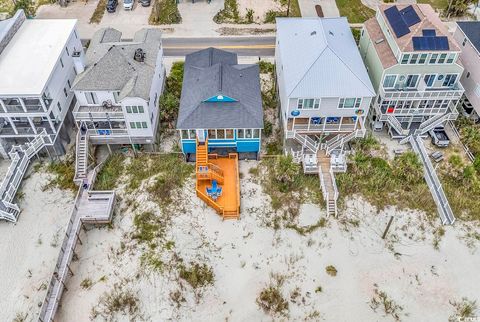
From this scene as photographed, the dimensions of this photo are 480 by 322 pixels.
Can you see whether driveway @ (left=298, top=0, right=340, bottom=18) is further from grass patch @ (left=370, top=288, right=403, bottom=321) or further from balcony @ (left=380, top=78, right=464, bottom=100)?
grass patch @ (left=370, top=288, right=403, bottom=321)

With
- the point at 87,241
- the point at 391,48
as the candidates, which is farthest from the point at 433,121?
the point at 87,241

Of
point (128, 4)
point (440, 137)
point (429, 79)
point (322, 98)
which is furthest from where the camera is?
point (128, 4)

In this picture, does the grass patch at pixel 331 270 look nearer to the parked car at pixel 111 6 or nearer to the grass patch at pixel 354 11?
the grass patch at pixel 354 11

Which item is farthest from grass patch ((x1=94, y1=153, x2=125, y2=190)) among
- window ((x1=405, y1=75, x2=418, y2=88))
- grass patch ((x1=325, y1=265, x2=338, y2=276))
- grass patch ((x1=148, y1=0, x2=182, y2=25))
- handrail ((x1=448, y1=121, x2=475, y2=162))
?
handrail ((x1=448, y1=121, x2=475, y2=162))

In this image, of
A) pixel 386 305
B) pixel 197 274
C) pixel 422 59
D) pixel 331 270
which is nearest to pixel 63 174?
pixel 197 274

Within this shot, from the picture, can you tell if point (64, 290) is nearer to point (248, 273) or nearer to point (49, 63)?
point (248, 273)

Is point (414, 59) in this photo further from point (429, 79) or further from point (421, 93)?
point (421, 93)

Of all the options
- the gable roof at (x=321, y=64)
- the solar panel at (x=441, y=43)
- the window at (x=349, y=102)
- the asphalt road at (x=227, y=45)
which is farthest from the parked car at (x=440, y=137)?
the asphalt road at (x=227, y=45)
